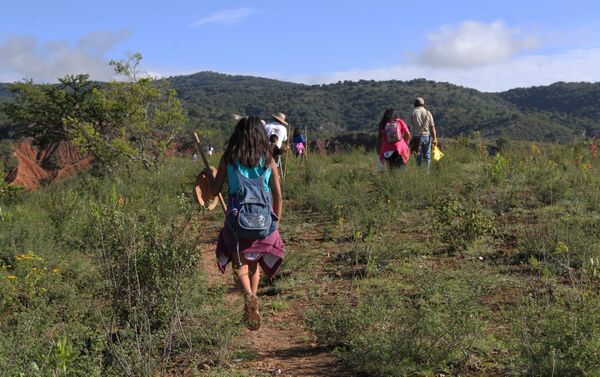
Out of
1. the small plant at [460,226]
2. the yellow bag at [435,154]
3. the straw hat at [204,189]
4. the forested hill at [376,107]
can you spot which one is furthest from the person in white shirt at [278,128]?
the forested hill at [376,107]

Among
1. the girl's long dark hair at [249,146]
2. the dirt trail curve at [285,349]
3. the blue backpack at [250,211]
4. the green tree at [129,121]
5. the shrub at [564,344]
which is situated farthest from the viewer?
the green tree at [129,121]

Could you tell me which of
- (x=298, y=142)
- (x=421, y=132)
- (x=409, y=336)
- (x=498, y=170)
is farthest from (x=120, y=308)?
(x=298, y=142)

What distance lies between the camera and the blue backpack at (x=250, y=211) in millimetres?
4332

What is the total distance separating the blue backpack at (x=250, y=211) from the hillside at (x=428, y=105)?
189 feet

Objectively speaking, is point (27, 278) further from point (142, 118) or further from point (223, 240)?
point (142, 118)

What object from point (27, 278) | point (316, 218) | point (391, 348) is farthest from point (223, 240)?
point (316, 218)

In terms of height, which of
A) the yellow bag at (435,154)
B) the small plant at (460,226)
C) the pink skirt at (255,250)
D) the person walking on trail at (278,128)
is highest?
the person walking on trail at (278,128)

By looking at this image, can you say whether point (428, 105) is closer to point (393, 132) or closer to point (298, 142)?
point (298, 142)

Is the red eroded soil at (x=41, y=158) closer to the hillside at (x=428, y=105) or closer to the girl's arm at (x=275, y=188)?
the hillside at (x=428, y=105)

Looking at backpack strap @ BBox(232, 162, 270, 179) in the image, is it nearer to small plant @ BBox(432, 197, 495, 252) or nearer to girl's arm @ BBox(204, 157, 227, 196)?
girl's arm @ BBox(204, 157, 227, 196)

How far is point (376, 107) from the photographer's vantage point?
93938 mm

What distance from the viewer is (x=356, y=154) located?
13828 millimetres

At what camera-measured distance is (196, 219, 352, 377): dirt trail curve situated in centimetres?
388

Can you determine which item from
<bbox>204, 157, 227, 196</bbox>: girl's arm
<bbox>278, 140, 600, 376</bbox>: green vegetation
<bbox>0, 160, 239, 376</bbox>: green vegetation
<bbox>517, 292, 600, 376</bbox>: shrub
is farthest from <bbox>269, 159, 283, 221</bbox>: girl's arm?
<bbox>517, 292, 600, 376</bbox>: shrub
